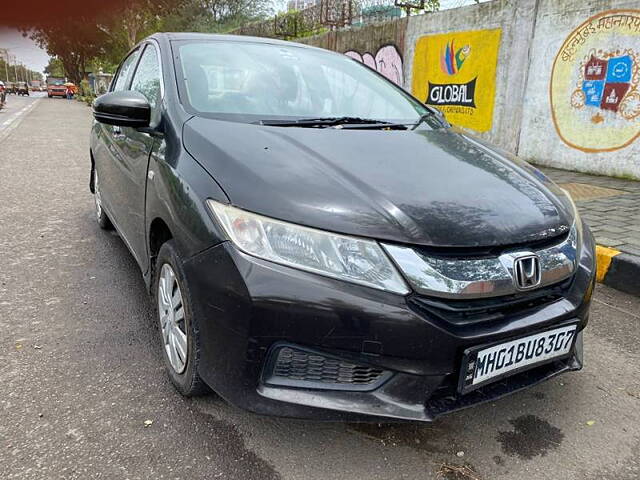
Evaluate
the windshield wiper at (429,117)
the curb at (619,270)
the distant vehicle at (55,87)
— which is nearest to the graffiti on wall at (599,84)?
the curb at (619,270)

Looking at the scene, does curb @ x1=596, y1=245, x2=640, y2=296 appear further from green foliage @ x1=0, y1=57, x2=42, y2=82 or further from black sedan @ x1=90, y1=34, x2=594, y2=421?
green foliage @ x1=0, y1=57, x2=42, y2=82

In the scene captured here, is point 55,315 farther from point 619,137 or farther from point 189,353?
point 619,137

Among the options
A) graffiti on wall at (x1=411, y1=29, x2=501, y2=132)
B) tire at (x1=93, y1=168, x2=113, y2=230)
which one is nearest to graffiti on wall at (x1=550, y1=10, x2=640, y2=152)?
graffiti on wall at (x1=411, y1=29, x2=501, y2=132)

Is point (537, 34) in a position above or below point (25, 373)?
above

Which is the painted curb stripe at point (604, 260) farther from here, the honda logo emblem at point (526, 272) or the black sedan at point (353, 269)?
the honda logo emblem at point (526, 272)

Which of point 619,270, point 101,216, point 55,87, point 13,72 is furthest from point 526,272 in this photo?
point 55,87

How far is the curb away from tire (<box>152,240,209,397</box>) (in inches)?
110

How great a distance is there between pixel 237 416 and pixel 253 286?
69 centimetres

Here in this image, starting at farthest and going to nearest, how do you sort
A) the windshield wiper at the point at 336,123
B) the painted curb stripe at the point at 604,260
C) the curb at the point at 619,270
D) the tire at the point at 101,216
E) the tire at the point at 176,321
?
1. the tire at the point at 101,216
2. the painted curb stripe at the point at 604,260
3. the curb at the point at 619,270
4. the windshield wiper at the point at 336,123
5. the tire at the point at 176,321

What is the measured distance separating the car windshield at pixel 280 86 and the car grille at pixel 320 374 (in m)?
1.18

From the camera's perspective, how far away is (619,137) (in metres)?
6.60

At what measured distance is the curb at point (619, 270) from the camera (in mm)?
3418

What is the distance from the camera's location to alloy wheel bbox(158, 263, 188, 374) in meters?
2.04

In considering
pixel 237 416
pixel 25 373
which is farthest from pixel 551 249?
pixel 25 373
